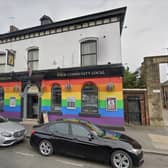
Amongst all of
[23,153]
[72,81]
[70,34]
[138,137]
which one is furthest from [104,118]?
[70,34]

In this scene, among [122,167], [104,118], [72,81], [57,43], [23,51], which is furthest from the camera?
[23,51]

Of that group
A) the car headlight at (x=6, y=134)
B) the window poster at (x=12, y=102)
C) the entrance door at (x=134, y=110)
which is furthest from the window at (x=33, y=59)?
the entrance door at (x=134, y=110)

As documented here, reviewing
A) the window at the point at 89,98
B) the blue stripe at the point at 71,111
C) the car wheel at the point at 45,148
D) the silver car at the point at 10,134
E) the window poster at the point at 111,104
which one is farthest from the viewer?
the blue stripe at the point at 71,111

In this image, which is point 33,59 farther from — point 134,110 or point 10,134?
point 134,110

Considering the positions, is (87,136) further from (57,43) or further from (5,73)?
(5,73)

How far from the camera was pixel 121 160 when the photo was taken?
4719 millimetres

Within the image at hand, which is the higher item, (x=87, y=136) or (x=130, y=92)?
(x=130, y=92)

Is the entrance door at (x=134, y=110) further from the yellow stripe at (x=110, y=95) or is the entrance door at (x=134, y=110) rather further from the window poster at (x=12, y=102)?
the window poster at (x=12, y=102)

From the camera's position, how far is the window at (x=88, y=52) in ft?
36.6

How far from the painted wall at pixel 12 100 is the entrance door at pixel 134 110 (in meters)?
9.40

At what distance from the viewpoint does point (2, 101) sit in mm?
13711

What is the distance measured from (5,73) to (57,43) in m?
5.76

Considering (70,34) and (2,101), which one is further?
(2,101)

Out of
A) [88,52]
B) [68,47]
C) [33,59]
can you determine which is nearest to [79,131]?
[88,52]
